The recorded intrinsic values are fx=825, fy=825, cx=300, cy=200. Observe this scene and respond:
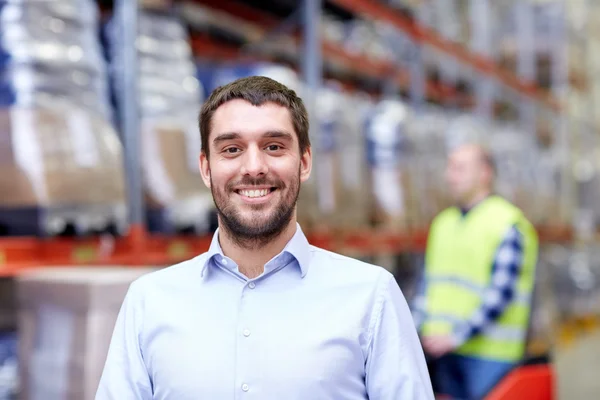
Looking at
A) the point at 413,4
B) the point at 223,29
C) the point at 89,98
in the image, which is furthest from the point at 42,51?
the point at 413,4

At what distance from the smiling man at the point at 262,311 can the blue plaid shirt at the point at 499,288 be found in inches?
88.0

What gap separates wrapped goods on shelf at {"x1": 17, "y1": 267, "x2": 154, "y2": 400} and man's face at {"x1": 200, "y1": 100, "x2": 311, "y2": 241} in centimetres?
97

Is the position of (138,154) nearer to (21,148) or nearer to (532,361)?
(21,148)

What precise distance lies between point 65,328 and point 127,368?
915 mm

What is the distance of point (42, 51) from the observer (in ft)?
9.71

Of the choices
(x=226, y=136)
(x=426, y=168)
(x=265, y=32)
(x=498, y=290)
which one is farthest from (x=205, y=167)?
(x=426, y=168)

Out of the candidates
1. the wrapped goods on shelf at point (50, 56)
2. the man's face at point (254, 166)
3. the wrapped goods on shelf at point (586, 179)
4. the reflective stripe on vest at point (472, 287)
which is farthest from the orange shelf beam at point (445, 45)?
the man's face at point (254, 166)

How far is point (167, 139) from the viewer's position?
11.5 ft

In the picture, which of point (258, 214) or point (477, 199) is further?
point (477, 199)

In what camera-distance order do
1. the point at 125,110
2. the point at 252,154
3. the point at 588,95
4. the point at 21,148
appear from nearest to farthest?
the point at 252,154
the point at 21,148
the point at 125,110
the point at 588,95

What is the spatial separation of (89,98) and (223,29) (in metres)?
2.91

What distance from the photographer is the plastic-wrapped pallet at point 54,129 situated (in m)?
2.65

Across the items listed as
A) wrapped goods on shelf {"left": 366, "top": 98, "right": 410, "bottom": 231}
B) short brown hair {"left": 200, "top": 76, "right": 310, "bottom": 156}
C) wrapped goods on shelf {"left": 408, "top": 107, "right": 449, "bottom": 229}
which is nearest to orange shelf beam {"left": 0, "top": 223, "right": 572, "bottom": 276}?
wrapped goods on shelf {"left": 366, "top": 98, "right": 410, "bottom": 231}

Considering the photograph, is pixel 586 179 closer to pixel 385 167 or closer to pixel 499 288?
pixel 385 167
